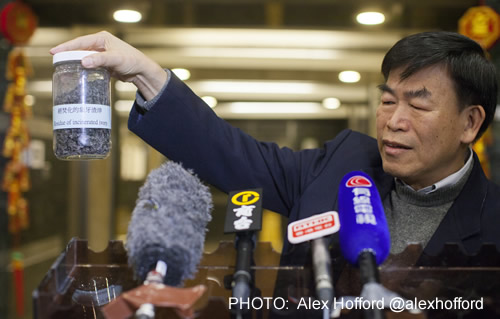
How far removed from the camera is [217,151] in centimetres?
119

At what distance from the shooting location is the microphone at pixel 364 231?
24.2 inches

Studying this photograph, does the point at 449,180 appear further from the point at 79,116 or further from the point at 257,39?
the point at 257,39

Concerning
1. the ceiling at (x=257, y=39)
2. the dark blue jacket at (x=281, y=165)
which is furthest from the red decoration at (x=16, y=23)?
the dark blue jacket at (x=281, y=165)

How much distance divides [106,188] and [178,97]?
2.66 meters

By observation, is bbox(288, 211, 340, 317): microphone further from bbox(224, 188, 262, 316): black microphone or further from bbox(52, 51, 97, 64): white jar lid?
bbox(52, 51, 97, 64): white jar lid

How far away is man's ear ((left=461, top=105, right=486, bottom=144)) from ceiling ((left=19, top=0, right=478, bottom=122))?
2132mm

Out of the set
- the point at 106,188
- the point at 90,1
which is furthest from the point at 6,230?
the point at 90,1

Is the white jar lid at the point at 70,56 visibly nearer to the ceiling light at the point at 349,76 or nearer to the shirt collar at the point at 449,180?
the shirt collar at the point at 449,180

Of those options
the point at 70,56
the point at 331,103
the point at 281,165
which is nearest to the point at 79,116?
the point at 70,56

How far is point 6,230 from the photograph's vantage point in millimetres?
2898

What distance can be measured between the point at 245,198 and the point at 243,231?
69mm

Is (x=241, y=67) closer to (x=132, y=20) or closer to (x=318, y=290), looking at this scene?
(x=132, y=20)

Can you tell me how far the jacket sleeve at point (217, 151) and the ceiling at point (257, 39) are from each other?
206 centimetres

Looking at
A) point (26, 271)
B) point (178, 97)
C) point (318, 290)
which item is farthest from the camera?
point (26, 271)
